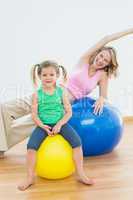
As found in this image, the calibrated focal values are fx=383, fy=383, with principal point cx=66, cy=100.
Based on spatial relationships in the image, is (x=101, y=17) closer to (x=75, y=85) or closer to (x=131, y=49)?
(x=131, y=49)

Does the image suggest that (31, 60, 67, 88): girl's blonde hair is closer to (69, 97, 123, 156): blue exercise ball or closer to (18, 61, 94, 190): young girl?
(18, 61, 94, 190): young girl

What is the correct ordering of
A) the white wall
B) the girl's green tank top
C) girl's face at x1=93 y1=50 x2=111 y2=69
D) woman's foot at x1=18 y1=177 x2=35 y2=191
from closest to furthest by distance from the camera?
woman's foot at x1=18 y1=177 x2=35 y2=191, the girl's green tank top, girl's face at x1=93 y1=50 x2=111 y2=69, the white wall

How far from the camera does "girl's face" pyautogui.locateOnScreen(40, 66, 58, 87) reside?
2.42 m

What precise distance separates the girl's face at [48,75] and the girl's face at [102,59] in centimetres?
57

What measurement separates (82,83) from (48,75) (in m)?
0.60

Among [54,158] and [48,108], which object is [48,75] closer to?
[48,108]

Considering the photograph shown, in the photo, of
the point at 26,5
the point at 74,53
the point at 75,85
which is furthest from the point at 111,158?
the point at 26,5

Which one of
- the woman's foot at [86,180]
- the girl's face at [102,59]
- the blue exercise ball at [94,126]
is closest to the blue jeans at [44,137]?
the woman's foot at [86,180]

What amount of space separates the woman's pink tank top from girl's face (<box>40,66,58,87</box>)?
54 centimetres

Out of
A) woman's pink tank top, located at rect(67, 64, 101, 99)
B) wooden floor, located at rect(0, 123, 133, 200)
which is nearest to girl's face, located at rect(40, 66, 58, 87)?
woman's pink tank top, located at rect(67, 64, 101, 99)

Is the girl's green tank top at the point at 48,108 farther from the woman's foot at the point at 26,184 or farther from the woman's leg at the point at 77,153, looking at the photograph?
the woman's foot at the point at 26,184

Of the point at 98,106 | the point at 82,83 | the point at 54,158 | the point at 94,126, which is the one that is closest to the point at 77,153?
the point at 54,158

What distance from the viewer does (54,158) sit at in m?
2.37

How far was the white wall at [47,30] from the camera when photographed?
381 cm
